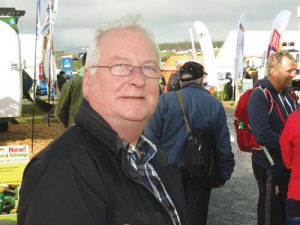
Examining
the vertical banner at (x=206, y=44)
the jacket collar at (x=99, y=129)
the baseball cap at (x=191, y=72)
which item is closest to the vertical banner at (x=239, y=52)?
the vertical banner at (x=206, y=44)

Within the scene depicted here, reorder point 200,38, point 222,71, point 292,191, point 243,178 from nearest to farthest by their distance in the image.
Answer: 1. point 292,191
2. point 243,178
3. point 200,38
4. point 222,71

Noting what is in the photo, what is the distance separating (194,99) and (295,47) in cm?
2504

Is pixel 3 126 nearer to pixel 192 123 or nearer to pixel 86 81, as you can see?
pixel 192 123

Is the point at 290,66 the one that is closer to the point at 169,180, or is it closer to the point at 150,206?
the point at 169,180

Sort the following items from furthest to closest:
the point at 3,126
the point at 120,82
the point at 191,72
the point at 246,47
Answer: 1. the point at 246,47
2. the point at 3,126
3. the point at 191,72
4. the point at 120,82

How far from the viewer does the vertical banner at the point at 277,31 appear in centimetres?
1209

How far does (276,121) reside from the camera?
12.2 feet

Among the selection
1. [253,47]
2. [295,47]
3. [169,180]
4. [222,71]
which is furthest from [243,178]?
[253,47]

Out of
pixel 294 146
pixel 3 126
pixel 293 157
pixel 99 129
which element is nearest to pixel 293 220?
pixel 293 157

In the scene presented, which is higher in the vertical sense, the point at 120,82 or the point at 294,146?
the point at 120,82

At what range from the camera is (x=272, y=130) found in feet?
12.2

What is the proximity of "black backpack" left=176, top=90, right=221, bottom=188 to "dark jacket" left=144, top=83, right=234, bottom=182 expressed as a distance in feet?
0.23

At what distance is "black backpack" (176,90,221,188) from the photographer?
143 inches

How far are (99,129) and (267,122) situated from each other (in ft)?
8.61
